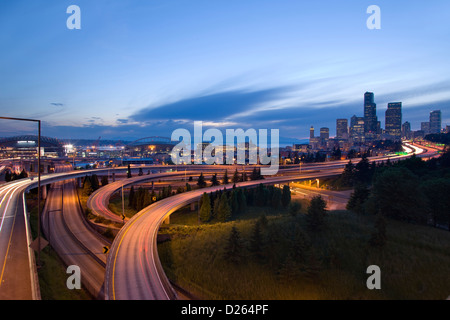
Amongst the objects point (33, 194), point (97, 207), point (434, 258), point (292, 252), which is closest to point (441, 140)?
point (434, 258)

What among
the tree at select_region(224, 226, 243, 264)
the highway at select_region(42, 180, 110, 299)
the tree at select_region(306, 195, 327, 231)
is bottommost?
the highway at select_region(42, 180, 110, 299)

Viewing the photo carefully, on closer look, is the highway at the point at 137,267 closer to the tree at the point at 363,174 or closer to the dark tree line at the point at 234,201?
the dark tree line at the point at 234,201

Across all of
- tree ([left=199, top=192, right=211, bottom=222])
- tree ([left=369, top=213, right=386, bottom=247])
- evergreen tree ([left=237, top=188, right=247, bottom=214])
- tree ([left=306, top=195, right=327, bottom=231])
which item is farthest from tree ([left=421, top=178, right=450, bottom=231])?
tree ([left=199, top=192, right=211, bottom=222])

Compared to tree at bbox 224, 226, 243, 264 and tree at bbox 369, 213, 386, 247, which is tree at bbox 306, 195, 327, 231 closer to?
tree at bbox 369, 213, 386, 247

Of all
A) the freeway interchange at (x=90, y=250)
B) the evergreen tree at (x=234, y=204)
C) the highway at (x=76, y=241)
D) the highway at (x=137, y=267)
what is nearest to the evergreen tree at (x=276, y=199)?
the evergreen tree at (x=234, y=204)

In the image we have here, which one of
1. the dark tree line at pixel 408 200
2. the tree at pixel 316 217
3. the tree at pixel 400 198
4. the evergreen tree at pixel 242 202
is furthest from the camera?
the evergreen tree at pixel 242 202

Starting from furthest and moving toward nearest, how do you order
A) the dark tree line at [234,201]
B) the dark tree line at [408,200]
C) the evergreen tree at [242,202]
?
the evergreen tree at [242,202]
the dark tree line at [234,201]
the dark tree line at [408,200]

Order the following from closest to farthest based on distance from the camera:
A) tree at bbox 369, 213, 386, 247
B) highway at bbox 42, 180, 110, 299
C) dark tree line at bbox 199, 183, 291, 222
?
highway at bbox 42, 180, 110, 299 < tree at bbox 369, 213, 386, 247 < dark tree line at bbox 199, 183, 291, 222

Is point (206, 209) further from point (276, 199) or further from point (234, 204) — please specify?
point (276, 199)

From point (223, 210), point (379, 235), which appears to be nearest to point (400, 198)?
point (379, 235)
